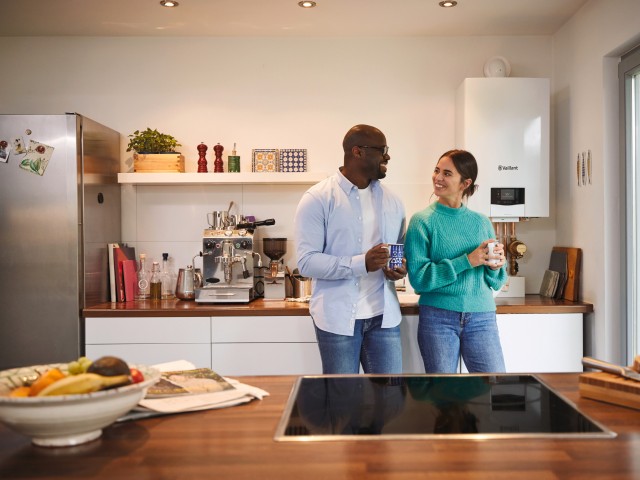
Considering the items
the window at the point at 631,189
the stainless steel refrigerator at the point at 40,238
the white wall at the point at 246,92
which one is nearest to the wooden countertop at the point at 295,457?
the window at the point at 631,189

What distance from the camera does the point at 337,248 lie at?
8.23 ft

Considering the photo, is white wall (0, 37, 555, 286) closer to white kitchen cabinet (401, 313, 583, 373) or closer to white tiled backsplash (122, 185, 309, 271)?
white tiled backsplash (122, 185, 309, 271)

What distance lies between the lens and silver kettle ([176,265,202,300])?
3.58 metres

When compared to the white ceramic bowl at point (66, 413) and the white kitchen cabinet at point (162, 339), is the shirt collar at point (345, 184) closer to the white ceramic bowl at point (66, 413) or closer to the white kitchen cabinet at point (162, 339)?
the white kitchen cabinet at point (162, 339)

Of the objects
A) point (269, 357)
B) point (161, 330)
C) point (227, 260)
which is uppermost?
point (227, 260)

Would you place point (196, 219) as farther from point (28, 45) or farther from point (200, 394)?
point (200, 394)

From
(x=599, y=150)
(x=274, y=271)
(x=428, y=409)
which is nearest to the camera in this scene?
(x=428, y=409)

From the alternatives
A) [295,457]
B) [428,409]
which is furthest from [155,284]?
[295,457]

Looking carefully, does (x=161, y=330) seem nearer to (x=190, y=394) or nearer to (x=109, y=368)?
(x=190, y=394)

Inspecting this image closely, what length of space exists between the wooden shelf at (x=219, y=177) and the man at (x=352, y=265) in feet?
3.51

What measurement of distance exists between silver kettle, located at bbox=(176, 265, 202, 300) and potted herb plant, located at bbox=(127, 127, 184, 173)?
58 centimetres

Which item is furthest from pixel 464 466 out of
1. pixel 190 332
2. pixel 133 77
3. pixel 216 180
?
pixel 133 77

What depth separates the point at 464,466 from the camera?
106 centimetres

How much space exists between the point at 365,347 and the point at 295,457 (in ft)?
4.66
